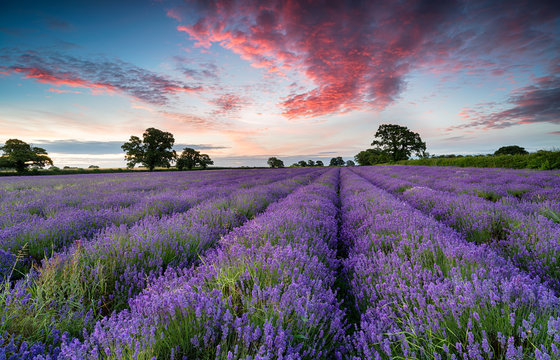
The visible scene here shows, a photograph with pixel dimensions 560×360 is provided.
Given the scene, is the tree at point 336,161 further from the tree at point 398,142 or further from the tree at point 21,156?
the tree at point 21,156

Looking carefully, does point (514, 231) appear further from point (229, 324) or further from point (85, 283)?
point (85, 283)

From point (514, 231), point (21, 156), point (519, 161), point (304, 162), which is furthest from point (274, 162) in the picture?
point (514, 231)

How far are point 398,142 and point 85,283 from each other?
61722 millimetres

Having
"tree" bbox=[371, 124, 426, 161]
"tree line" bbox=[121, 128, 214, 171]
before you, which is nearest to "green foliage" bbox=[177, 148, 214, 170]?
"tree line" bbox=[121, 128, 214, 171]

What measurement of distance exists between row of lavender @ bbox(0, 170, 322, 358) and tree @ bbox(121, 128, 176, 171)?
48699 millimetres

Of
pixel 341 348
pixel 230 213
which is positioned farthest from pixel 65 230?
pixel 341 348

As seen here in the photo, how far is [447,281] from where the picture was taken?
1546 millimetres

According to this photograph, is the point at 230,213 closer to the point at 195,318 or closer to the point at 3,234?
the point at 3,234

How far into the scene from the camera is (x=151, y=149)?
154 feet

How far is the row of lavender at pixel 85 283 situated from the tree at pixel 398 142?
5932 centimetres

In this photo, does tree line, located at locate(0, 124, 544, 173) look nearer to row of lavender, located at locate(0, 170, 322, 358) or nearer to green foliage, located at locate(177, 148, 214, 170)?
green foliage, located at locate(177, 148, 214, 170)

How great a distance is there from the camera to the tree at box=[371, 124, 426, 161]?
54750 millimetres

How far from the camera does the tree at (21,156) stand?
41.6 metres

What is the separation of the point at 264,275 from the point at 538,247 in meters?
2.84
